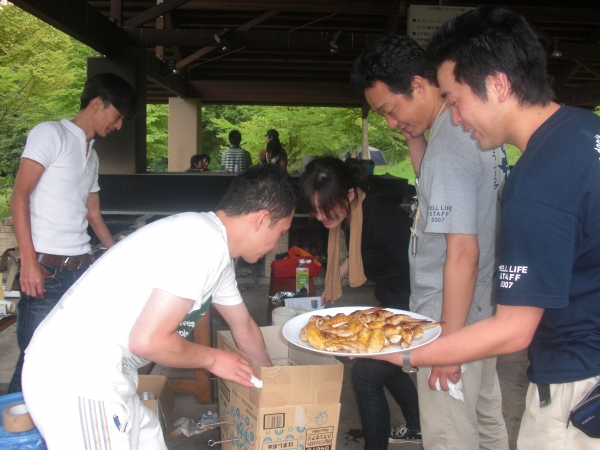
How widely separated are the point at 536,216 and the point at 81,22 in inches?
212

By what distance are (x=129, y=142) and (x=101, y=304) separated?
19.7ft

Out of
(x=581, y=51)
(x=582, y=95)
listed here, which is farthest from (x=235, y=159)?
(x=582, y=95)

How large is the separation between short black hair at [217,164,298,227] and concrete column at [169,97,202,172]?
10.7 metres

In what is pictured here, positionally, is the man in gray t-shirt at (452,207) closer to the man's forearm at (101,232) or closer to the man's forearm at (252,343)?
the man's forearm at (252,343)

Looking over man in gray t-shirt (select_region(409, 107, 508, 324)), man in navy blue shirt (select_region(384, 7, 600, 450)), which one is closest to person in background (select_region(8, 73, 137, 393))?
man in gray t-shirt (select_region(409, 107, 508, 324))

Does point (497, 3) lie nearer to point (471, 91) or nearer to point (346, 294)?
point (346, 294)

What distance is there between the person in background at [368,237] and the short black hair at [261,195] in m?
0.85

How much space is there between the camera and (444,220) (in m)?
1.88

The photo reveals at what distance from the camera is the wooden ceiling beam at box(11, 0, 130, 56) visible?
14.9 feet

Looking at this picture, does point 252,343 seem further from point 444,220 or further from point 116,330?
point 444,220

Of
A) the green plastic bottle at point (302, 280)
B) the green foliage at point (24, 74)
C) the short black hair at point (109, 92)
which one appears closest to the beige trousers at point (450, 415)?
the green plastic bottle at point (302, 280)

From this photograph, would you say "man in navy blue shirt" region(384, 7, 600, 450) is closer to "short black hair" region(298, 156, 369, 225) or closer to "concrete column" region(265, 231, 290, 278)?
"short black hair" region(298, 156, 369, 225)

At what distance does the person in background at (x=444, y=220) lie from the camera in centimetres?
189

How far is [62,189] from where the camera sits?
3014mm
